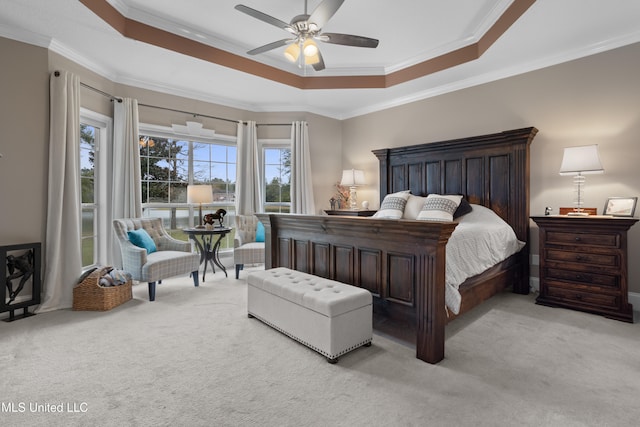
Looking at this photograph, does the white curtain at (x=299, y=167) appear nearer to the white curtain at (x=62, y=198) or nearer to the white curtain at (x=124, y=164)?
the white curtain at (x=124, y=164)

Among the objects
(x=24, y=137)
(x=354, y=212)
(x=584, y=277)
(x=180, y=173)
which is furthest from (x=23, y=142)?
(x=584, y=277)

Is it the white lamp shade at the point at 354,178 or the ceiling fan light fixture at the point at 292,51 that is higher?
the ceiling fan light fixture at the point at 292,51

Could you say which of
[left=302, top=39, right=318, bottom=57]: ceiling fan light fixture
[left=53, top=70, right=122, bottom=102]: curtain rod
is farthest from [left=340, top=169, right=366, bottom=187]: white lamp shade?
[left=53, top=70, right=122, bottom=102]: curtain rod

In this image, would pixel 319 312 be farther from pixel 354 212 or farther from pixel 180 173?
pixel 180 173

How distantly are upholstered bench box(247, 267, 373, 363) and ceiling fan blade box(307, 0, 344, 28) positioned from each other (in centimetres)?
213

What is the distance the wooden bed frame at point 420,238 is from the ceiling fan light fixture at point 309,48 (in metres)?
1.56

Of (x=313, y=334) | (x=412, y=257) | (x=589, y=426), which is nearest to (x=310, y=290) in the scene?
(x=313, y=334)

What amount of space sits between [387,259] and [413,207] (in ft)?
6.93

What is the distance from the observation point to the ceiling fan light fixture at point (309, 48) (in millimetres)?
2975

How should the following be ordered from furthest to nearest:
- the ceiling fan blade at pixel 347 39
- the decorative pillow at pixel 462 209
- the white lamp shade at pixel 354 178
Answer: the white lamp shade at pixel 354 178
the decorative pillow at pixel 462 209
the ceiling fan blade at pixel 347 39

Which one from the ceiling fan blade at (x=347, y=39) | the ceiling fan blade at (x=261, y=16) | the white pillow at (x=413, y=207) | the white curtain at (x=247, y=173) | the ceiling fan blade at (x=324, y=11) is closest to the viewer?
the ceiling fan blade at (x=324, y=11)

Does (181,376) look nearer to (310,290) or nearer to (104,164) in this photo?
(310,290)

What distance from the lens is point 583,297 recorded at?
10.3ft

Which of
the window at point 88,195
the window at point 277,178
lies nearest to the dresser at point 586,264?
the window at point 277,178
